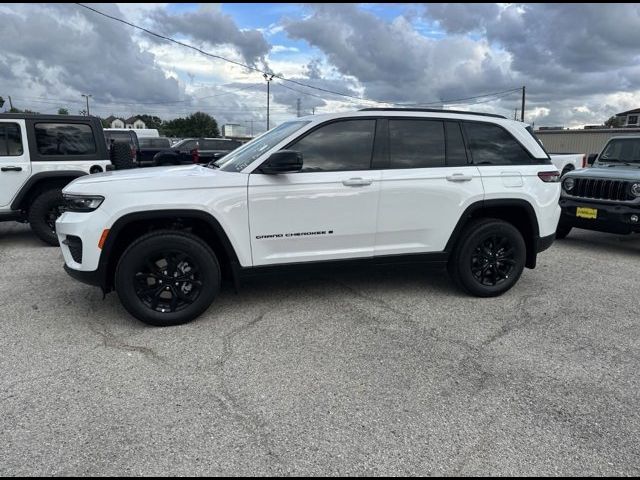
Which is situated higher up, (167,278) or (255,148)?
(255,148)

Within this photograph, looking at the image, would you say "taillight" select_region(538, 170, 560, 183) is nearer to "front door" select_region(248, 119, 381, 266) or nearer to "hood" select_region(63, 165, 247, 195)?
"front door" select_region(248, 119, 381, 266)

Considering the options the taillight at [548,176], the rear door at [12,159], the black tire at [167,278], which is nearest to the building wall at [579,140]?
the taillight at [548,176]

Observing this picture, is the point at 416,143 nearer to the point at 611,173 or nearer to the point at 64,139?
the point at 611,173

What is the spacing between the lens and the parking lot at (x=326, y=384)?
2.38 meters

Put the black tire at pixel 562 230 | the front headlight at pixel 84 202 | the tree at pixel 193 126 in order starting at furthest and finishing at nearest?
the tree at pixel 193 126, the black tire at pixel 562 230, the front headlight at pixel 84 202

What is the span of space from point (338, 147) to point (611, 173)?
16.7ft

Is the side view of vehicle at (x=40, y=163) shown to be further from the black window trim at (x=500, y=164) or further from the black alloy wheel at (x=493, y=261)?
the black alloy wheel at (x=493, y=261)

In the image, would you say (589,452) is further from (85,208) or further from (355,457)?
(85,208)

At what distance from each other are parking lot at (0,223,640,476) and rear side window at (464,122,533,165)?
1.41 m

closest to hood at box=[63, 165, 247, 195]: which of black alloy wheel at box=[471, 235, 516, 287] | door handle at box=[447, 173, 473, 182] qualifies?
door handle at box=[447, 173, 473, 182]

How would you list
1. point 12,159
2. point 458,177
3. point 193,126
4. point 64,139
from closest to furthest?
point 458,177 < point 12,159 < point 64,139 < point 193,126

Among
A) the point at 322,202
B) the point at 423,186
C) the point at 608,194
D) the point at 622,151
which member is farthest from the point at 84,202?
the point at 622,151

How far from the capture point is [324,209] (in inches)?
161

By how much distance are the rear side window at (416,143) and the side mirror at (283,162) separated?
1005mm
